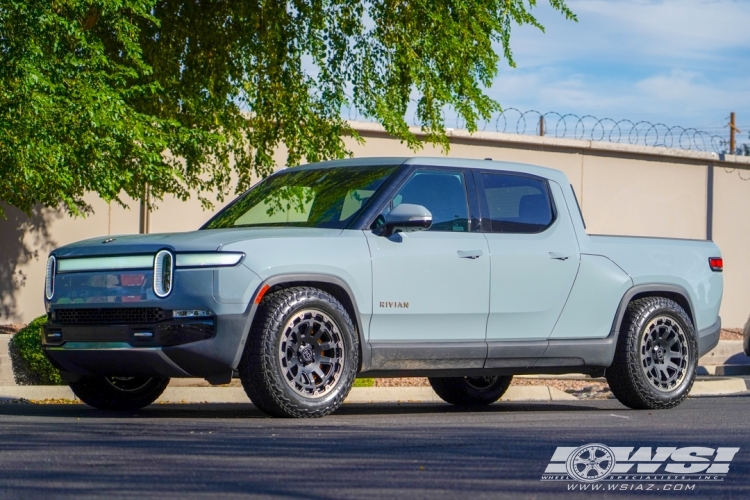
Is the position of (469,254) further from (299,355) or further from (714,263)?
(714,263)

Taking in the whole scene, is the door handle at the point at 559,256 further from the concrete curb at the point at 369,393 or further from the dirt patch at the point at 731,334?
the dirt patch at the point at 731,334

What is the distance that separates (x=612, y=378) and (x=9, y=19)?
615cm

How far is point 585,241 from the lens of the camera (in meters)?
9.57

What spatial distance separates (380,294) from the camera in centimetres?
834

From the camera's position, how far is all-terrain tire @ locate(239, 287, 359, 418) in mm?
7746

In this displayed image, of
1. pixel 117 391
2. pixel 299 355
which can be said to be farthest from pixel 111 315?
pixel 117 391

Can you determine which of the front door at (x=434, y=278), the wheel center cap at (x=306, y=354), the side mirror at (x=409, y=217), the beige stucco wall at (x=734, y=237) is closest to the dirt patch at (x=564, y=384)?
the front door at (x=434, y=278)

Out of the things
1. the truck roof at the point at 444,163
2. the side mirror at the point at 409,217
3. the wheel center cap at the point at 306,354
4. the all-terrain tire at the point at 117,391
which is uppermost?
the truck roof at the point at 444,163

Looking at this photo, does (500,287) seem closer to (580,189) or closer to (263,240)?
(263,240)

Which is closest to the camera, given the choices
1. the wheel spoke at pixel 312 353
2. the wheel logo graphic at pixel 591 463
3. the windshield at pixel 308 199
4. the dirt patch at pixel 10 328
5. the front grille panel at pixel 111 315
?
the wheel logo graphic at pixel 591 463

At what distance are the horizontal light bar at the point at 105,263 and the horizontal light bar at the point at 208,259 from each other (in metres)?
0.21

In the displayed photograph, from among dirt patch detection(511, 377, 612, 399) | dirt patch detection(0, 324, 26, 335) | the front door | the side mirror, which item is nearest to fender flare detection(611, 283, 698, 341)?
the front door

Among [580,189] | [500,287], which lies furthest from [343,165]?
[580,189]

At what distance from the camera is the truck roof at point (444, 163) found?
897 cm
